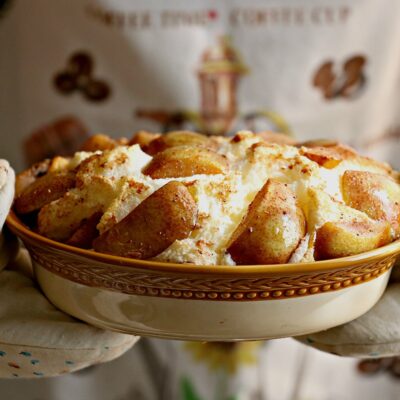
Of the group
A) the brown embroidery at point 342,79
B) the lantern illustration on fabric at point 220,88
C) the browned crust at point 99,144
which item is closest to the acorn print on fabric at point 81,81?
the lantern illustration on fabric at point 220,88

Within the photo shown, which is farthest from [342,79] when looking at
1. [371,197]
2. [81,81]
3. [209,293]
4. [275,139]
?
[209,293]

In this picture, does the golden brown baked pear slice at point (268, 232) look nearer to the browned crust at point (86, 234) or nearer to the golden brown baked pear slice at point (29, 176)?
the browned crust at point (86, 234)

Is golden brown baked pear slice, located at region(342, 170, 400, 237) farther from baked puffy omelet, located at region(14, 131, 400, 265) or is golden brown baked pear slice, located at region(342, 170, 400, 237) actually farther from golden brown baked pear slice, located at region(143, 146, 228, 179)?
golden brown baked pear slice, located at region(143, 146, 228, 179)

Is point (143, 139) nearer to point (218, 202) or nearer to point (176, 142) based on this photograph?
point (176, 142)

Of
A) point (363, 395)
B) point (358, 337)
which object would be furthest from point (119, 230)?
point (363, 395)

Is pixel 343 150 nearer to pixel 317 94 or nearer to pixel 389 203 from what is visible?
pixel 389 203
